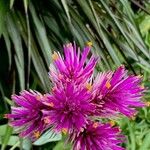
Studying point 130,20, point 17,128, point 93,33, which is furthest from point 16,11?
point 17,128

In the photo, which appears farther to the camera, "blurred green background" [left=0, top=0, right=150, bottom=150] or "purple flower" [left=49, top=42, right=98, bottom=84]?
"blurred green background" [left=0, top=0, right=150, bottom=150]

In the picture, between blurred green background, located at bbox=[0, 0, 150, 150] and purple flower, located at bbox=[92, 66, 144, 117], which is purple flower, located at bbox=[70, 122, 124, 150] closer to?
purple flower, located at bbox=[92, 66, 144, 117]

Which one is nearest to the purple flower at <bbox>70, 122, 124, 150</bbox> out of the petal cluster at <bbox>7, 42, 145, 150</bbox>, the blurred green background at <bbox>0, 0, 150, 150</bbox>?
the petal cluster at <bbox>7, 42, 145, 150</bbox>

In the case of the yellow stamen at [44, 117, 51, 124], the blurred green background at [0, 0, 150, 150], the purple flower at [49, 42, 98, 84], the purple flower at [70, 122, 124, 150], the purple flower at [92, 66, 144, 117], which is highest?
the blurred green background at [0, 0, 150, 150]

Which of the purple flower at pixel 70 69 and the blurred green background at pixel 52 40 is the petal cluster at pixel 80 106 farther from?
the blurred green background at pixel 52 40

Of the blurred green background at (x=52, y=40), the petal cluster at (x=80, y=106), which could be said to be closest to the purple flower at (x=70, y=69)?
the petal cluster at (x=80, y=106)

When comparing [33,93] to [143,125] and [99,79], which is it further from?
[143,125]

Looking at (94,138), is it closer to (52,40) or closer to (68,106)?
Result: (68,106)
